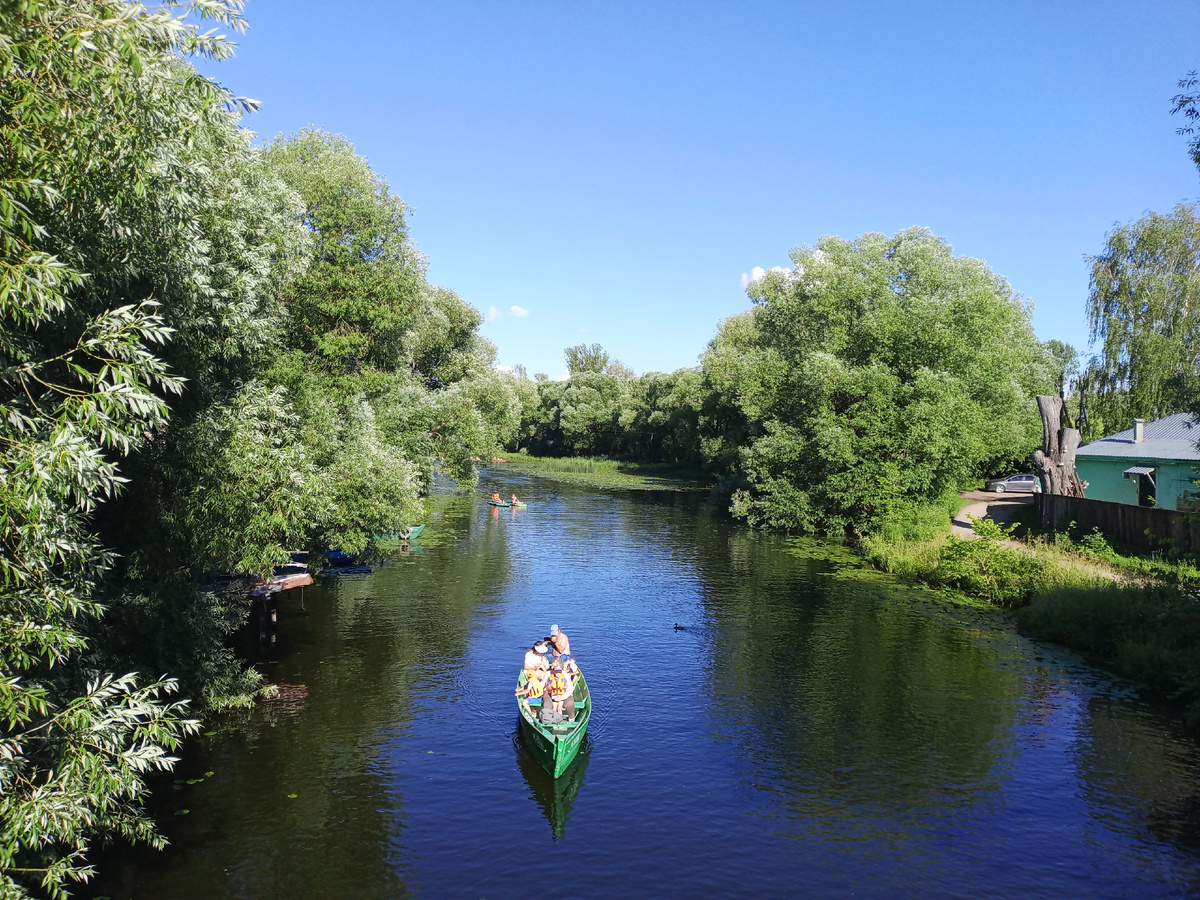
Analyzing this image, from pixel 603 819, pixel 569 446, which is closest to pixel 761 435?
pixel 603 819

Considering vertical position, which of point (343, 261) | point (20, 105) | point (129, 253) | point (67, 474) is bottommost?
point (67, 474)

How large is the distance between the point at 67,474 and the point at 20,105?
396 centimetres

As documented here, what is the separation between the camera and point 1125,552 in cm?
3309

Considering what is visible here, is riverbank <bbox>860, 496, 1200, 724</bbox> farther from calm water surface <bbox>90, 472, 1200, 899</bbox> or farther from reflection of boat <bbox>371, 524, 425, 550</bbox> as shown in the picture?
reflection of boat <bbox>371, 524, 425, 550</bbox>

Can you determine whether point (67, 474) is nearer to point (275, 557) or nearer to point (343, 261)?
point (275, 557)

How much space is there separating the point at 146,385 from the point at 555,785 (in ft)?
39.5

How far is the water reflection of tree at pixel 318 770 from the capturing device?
44.1ft

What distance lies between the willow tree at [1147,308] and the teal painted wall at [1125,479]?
6.19 meters

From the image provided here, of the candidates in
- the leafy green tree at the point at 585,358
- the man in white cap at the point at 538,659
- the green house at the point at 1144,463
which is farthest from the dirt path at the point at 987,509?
the leafy green tree at the point at 585,358

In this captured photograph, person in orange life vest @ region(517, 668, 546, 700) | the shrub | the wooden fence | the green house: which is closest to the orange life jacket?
person in orange life vest @ region(517, 668, 546, 700)

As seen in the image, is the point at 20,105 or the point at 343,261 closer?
the point at 20,105

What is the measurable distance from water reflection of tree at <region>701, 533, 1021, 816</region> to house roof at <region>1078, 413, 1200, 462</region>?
19052 mm

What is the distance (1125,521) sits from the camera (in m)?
34.0

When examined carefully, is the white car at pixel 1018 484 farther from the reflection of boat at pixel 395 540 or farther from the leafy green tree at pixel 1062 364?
the reflection of boat at pixel 395 540
